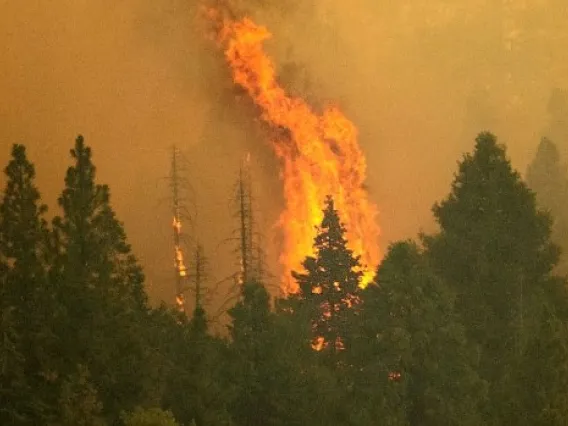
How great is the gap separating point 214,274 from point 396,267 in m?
30.5

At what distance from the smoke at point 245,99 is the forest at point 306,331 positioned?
18.5 metres

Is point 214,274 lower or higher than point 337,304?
higher

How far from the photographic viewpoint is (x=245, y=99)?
40.6 meters

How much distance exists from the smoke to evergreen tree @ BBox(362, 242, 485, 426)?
2071 cm

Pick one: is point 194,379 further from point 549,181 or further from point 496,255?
point 549,181

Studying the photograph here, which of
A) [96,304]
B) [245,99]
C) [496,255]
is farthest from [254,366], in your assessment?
[245,99]

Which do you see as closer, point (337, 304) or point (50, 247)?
point (50, 247)

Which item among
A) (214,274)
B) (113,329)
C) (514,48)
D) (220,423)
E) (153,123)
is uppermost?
(514,48)

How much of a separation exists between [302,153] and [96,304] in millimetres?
22861

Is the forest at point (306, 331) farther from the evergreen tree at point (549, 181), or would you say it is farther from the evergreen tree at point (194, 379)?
the evergreen tree at point (549, 181)

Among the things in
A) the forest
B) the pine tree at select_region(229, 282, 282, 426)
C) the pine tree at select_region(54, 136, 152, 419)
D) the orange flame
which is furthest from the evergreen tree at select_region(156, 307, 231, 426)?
the orange flame

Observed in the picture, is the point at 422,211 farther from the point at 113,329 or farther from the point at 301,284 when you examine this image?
the point at 113,329

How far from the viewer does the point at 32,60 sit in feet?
145

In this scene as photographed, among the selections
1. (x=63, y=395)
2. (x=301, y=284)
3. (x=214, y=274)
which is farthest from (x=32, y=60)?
(x=63, y=395)
